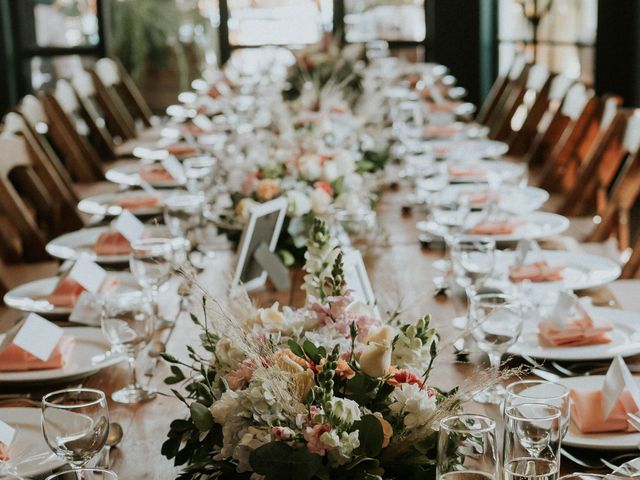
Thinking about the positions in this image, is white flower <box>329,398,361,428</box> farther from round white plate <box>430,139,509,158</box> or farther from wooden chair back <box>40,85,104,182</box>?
wooden chair back <box>40,85,104,182</box>

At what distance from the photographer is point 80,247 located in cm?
318

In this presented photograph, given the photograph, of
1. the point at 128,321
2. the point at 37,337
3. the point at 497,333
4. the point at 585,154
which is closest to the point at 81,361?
the point at 37,337

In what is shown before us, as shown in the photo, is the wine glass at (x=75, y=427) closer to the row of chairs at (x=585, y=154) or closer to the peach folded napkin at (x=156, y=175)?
the row of chairs at (x=585, y=154)

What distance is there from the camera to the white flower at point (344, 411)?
4.41ft

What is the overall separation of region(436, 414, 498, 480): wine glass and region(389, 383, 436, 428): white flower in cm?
14

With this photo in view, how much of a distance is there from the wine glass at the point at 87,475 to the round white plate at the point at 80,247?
1698mm

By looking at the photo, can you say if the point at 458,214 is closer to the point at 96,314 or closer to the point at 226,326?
the point at 96,314

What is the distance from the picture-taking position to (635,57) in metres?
6.16

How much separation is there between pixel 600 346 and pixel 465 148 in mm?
2788

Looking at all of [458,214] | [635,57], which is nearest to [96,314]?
[458,214]

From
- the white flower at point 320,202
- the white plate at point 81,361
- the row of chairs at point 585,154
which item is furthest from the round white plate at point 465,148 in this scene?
the white plate at point 81,361

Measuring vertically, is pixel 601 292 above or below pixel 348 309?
below

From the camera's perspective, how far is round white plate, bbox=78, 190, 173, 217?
12.0ft

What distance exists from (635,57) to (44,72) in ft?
18.0
